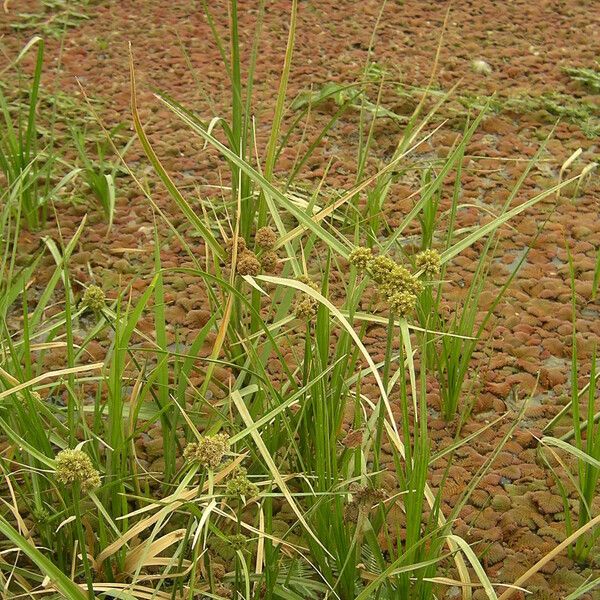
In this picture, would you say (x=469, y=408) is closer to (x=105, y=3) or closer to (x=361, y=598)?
(x=361, y=598)

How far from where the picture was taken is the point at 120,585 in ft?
3.89

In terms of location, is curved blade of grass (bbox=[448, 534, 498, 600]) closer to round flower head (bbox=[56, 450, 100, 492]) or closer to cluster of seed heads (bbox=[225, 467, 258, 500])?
cluster of seed heads (bbox=[225, 467, 258, 500])

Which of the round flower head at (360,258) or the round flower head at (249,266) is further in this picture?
the round flower head at (249,266)

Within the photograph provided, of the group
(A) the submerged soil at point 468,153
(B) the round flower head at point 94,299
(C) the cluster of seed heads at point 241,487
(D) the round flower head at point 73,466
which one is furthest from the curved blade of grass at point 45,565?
(A) the submerged soil at point 468,153

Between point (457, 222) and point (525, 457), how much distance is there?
736mm

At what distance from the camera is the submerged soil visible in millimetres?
1521

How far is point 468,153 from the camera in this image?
7.78 feet

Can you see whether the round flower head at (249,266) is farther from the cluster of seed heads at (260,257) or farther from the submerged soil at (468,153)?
the submerged soil at (468,153)

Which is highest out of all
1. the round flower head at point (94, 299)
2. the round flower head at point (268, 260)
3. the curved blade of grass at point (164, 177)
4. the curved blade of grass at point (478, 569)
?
the curved blade of grass at point (164, 177)

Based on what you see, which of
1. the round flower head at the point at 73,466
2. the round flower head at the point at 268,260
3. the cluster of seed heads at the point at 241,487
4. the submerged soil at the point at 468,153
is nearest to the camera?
the round flower head at the point at 73,466

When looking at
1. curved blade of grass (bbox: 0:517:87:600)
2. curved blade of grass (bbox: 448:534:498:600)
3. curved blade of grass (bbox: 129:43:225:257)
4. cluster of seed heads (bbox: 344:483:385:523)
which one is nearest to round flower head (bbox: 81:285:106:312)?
curved blade of grass (bbox: 129:43:225:257)

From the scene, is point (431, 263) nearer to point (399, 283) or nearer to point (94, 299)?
point (399, 283)

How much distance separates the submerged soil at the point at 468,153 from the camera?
4.99ft

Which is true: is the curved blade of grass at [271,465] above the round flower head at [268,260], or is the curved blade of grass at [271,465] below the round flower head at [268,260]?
below
